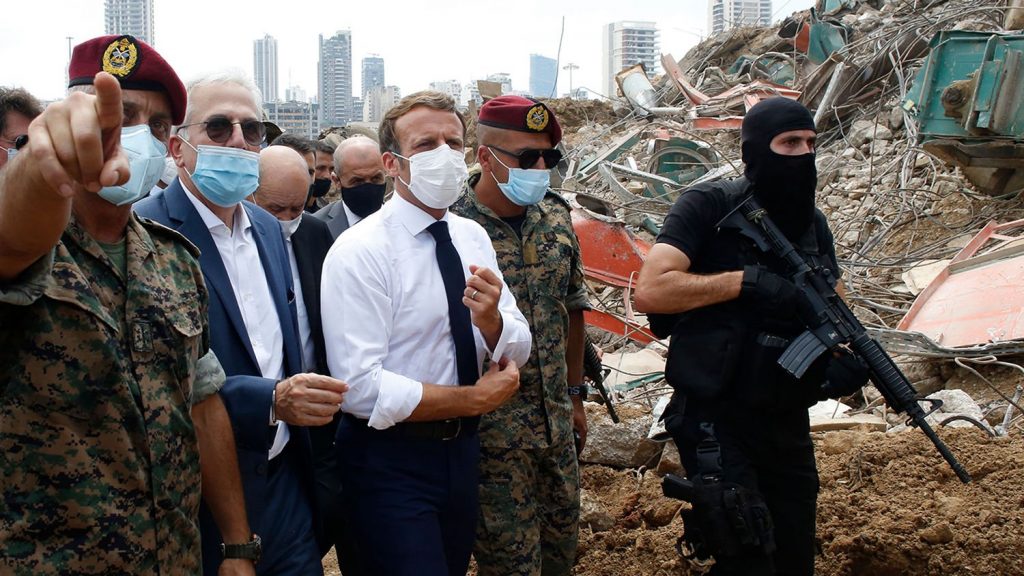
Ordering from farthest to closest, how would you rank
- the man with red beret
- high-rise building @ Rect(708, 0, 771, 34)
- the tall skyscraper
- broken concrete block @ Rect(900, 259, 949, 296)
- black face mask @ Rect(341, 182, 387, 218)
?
the tall skyscraper → high-rise building @ Rect(708, 0, 771, 34) → broken concrete block @ Rect(900, 259, 949, 296) → black face mask @ Rect(341, 182, 387, 218) → the man with red beret

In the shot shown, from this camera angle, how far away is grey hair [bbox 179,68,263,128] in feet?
8.38

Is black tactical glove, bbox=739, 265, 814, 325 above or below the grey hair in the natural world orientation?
below

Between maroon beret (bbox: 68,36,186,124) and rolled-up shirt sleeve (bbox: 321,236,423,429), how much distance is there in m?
0.63

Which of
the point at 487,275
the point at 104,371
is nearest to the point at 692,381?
the point at 487,275

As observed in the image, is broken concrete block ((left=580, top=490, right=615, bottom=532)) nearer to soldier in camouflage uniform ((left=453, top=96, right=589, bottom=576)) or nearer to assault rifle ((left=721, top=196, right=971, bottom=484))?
soldier in camouflage uniform ((left=453, top=96, right=589, bottom=576))

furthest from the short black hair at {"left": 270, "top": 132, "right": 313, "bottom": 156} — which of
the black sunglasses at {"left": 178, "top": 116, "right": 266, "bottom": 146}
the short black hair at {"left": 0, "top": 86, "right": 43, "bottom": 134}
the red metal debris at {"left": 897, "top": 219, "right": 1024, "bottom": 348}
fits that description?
the red metal debris at {"left": 897, "top": 219, "right": 1024, "bottom": 348}

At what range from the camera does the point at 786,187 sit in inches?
124

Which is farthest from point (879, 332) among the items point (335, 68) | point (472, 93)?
point (335, 68)

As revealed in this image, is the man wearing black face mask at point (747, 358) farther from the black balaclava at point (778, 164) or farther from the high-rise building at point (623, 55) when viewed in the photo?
the high-rise building at point (623, 55)

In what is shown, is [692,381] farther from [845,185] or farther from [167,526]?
[845,185]

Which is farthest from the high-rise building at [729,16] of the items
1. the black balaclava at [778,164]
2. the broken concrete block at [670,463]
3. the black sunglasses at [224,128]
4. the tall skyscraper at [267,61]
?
the tall skyscraper at [267,61]

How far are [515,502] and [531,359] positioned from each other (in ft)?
1.55

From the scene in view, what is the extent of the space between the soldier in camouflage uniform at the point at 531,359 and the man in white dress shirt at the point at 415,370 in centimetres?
31

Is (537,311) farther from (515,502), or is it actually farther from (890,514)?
(890,514)
